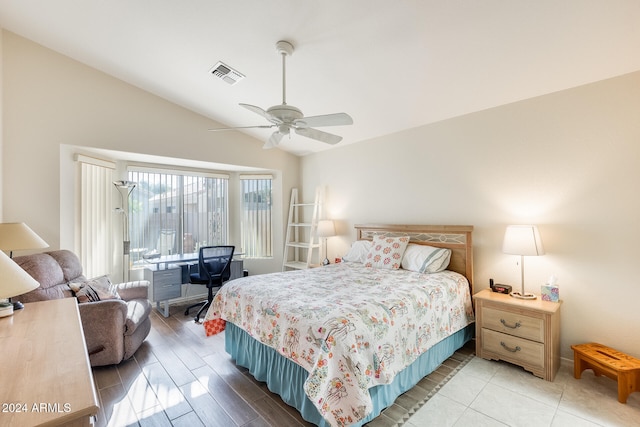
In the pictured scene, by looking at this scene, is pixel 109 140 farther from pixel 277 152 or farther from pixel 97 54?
pixel 277 152

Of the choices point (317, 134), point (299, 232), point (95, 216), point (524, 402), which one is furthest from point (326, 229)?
point (95, 216)

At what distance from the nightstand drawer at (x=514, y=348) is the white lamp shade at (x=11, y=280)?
10.7 feet

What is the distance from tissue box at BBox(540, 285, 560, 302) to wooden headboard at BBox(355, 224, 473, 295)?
0.62m


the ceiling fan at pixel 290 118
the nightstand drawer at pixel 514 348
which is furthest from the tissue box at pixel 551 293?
the ceiling fan at pixel 290 118

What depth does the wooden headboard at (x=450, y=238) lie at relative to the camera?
9.96 ft

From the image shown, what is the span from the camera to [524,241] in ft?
8.22

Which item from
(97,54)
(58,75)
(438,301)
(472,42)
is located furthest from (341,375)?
(58,75)

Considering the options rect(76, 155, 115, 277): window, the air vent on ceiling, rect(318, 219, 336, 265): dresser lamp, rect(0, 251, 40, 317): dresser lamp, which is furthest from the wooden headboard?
rect(76, 155, 115, 277): window

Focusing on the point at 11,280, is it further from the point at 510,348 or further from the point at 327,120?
the point at 510,348

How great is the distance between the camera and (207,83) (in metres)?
3.22

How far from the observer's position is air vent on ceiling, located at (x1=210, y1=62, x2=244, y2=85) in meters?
2.80

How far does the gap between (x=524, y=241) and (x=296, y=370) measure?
2221 mm

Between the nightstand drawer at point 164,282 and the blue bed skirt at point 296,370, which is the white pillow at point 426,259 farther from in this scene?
the nightstand drawer at point 164,282

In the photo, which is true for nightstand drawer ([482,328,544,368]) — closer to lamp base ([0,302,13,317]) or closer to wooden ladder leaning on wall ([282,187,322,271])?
wooden ladder leaning on wall ([282,187,322,271])
